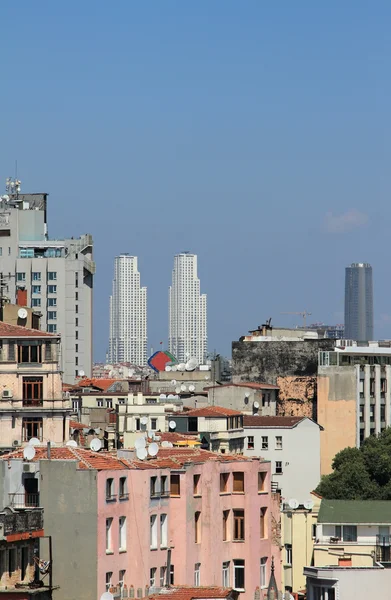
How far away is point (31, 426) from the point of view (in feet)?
323

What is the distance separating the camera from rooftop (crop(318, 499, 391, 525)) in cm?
9456

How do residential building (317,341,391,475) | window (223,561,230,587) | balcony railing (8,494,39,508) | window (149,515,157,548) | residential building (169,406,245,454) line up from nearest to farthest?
balcony railing (8,494,39,508)
window (149,515,157,548)
window (223,561,230,587)
residential building (169,406,245,454)
residential building (317,341,391,475)

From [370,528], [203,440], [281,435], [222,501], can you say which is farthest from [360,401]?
[222,501]

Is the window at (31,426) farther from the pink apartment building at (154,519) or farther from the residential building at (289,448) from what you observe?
the residential building at (289,448)

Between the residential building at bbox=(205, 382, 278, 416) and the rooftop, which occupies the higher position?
the residential building at bbox=(205, 382, 278, 416)

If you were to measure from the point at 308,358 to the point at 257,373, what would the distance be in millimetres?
4626

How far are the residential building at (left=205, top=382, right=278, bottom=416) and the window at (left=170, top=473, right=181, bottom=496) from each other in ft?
245

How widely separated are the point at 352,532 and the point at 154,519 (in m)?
18.4

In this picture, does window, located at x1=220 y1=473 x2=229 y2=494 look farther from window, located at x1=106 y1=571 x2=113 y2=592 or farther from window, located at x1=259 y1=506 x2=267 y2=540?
window, located at x1=106 y1=571 x2=113 y2=592

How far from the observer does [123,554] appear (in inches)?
2884

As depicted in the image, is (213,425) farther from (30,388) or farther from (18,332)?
(18,332)

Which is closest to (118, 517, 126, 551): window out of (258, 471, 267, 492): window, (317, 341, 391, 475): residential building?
(258, 471, 267, 492): window

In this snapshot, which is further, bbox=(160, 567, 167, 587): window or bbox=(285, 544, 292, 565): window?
bbox=(285, 544, 292, 565): window

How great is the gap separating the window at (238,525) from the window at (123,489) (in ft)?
28.9
